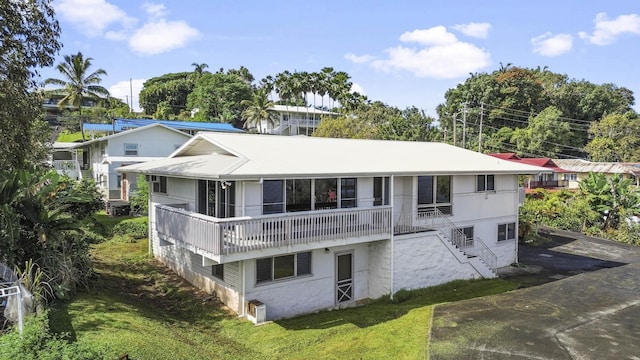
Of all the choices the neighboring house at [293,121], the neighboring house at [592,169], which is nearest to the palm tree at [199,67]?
the neighboring house at [293,121]

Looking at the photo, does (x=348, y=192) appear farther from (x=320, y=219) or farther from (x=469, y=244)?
(x=469, y=244)

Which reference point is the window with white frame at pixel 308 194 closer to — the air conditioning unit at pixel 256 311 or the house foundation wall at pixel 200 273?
the house foundation wall at pixel 200 273

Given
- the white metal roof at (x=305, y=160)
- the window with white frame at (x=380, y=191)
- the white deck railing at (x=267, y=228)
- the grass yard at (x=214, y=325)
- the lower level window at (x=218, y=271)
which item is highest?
the white metal roof at (x=305, y=160)

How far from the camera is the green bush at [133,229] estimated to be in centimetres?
2314

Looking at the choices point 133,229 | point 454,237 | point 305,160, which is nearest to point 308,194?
point 305,160

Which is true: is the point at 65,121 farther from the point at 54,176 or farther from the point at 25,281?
the point at 25,281

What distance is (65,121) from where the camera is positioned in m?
59.8

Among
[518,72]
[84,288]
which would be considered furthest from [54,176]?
[518,72]

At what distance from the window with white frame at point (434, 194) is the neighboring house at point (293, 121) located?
156ft

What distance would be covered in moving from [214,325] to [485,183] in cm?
1389

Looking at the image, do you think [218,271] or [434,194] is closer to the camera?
[218,271]

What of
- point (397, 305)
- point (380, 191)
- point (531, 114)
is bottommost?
point (397, 305)

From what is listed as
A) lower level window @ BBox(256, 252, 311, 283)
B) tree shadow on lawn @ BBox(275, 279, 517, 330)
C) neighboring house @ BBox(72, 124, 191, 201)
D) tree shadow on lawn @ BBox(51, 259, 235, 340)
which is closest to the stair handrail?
tree shadow on lawn @ BBox(275, 279, 517, 330)

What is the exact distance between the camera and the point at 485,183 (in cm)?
2030
